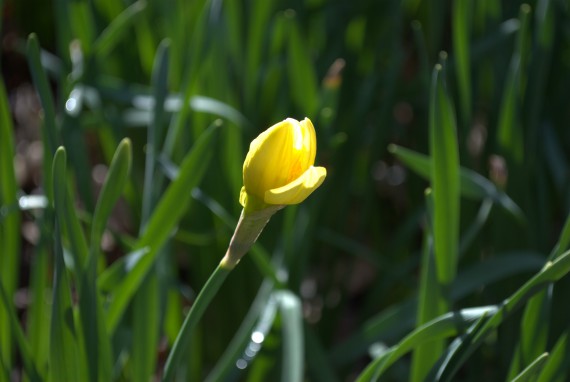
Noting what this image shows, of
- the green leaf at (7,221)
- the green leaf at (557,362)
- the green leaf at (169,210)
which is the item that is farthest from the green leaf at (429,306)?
the green leaf at (7,221)

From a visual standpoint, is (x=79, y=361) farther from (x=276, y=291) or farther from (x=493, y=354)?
(x=493, y=354)

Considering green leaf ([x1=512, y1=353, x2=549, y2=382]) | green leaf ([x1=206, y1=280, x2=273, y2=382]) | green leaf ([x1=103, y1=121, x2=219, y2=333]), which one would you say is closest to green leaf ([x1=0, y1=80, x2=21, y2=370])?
green leaf ([x1=103, y1=121, x2=219, y2=333])

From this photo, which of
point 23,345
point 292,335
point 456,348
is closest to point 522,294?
point 456,348

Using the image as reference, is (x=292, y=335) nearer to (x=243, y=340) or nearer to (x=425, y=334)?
(x=243, y=340)

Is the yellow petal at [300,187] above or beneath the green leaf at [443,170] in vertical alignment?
above

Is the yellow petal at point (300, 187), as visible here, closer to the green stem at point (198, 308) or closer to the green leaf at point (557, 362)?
the green stem at point (198, 308)
